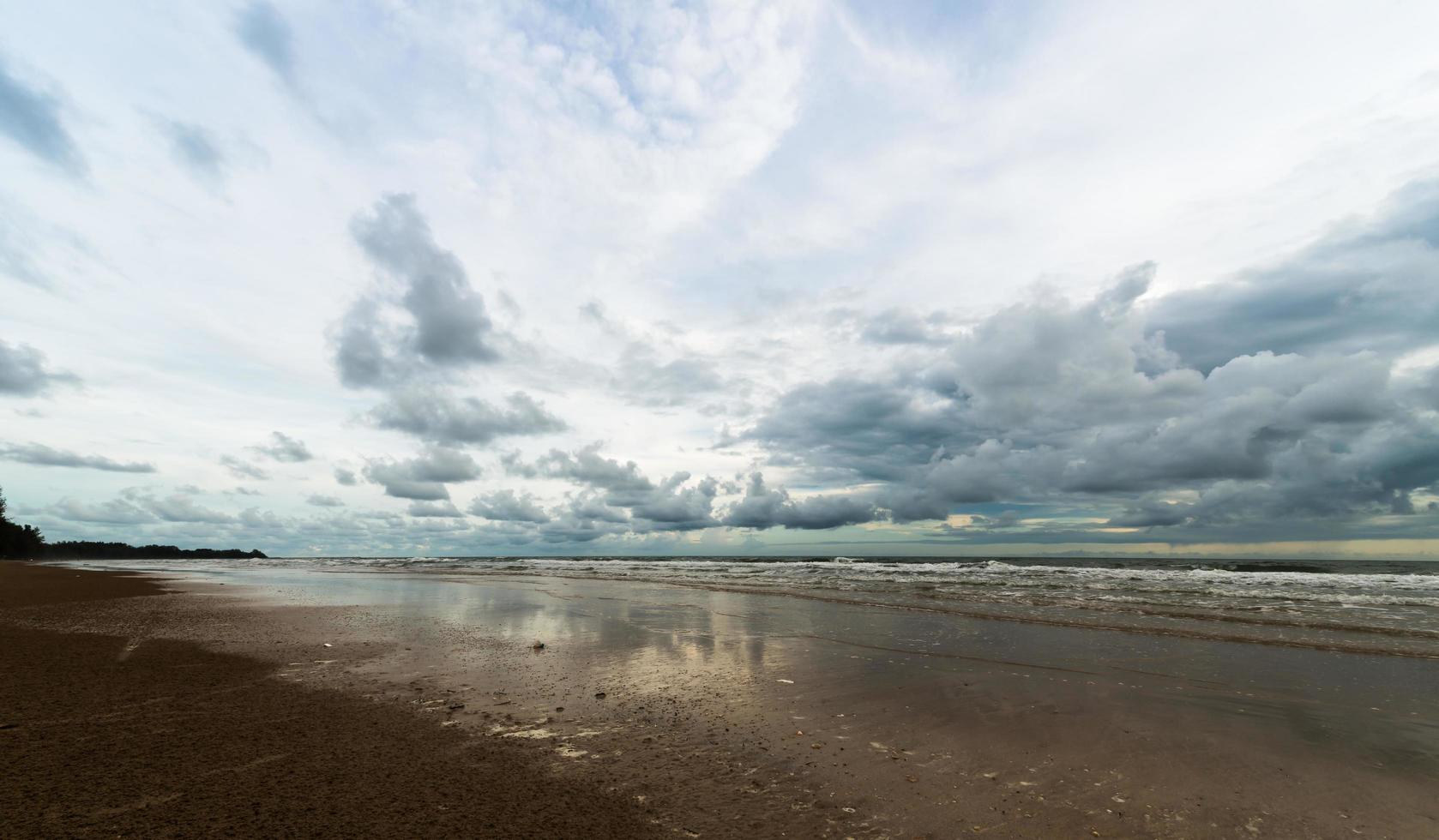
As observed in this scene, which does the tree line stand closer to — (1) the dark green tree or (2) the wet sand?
(1) the dark green tree

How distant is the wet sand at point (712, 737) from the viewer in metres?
5.23

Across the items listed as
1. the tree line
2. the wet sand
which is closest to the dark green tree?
the tree line

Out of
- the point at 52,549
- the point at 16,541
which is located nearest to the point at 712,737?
the point at 16,541

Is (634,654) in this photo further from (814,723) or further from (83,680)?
(83,680)

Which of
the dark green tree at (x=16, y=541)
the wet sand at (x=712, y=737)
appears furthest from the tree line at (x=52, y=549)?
the wet sand at (x=712, y=737)

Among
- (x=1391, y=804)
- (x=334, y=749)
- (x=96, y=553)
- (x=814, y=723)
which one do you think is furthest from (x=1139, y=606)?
(x=96, y=553)

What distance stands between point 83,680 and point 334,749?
6233 millimetres

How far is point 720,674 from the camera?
1112 centimetres

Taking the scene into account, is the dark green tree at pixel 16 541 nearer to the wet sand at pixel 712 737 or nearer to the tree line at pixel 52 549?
the tree line at pixel 52 549

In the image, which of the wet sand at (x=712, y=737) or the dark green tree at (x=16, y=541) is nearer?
the wet sand at (x=712, y=737)

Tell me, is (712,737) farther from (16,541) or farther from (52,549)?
(52,549)

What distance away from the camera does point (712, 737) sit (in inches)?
292

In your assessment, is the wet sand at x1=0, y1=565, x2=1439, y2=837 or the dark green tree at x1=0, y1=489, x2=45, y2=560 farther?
the dark green tree at x1=0, y1=489, x2=45, y2=560

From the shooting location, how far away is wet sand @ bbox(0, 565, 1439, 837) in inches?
206
